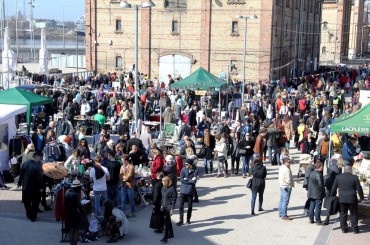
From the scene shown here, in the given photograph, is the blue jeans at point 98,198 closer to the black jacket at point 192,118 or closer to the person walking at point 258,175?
the person walking at point 258,175

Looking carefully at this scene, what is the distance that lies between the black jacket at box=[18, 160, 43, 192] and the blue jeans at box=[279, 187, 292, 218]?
566 cm

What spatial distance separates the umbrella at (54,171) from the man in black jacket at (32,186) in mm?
571

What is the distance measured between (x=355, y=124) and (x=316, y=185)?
2390 millimetres

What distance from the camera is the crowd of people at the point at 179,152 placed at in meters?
13.5

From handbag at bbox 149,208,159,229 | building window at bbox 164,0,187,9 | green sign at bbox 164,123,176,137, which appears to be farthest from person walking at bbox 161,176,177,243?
building window at bbox 164,0,187,9

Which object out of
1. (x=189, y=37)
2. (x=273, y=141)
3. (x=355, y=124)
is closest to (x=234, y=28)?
(x=189, y=37)

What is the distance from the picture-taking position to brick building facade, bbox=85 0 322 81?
4231 cm

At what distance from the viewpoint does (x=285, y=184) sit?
14.2 m

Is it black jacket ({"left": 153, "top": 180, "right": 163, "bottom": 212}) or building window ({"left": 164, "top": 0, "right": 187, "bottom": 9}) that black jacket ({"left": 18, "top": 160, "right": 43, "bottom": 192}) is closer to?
black jacket ({"left": 153, "top": 180, "right": 163, "bottom": 212})

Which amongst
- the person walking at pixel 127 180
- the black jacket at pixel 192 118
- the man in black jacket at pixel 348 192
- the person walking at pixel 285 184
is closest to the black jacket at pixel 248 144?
the person walking at pixel 285 184

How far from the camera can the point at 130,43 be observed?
45281 mm

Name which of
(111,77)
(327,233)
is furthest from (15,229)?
(111,77)

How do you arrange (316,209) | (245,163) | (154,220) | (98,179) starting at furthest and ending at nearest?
(245,163)
(316,209)
(98,179)
(154,220)

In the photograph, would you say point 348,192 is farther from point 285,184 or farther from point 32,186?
point 32,186
